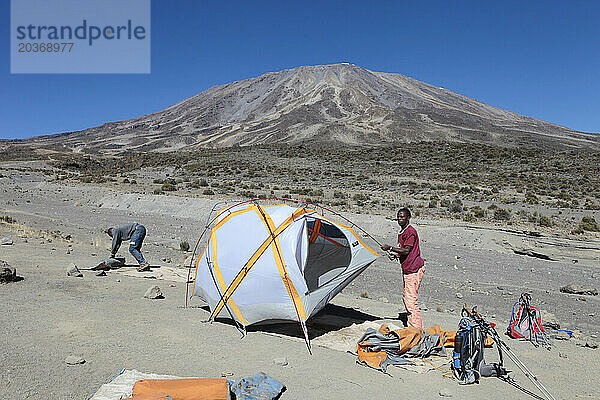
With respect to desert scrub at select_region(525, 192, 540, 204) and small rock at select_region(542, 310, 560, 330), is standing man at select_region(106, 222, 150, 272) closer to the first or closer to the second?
small rock at select_region(542, 310, 560, 330)

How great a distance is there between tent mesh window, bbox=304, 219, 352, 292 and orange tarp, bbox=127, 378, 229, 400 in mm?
3815

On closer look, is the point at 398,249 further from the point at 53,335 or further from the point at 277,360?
the point at 53,335

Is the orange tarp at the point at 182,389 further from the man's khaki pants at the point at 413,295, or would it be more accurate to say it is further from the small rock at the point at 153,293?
the small rock at the point at 153,293

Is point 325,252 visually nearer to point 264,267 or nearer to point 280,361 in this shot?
point 264,267

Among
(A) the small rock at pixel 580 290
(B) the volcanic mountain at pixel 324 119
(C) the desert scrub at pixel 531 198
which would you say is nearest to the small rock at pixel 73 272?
(A) the small rock at pixel 580 290

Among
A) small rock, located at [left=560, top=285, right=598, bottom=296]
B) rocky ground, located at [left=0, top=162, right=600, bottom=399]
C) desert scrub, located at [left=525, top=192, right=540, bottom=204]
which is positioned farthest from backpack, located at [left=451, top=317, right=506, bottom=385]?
desert scrub, located at [left=525, top=192, right=540, bottom=204]

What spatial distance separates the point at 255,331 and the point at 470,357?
3.01 metres

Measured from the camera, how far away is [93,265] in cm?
1000

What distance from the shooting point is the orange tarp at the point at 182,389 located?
12.5 ft

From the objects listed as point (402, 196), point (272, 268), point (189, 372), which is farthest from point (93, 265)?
point (402, 196)

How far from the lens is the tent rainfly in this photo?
6191 millimetres

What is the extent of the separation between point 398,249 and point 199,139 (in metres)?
99.6

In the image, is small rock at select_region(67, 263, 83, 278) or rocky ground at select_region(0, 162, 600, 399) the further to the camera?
small rock at select_region(67, 263, 83, 278)

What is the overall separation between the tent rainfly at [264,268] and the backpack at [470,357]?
1.89 metres
